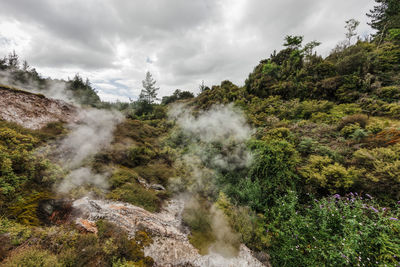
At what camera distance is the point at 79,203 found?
131 inches

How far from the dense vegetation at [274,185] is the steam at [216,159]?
97 mm

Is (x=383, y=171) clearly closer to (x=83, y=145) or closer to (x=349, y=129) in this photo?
(x=349, y=129)

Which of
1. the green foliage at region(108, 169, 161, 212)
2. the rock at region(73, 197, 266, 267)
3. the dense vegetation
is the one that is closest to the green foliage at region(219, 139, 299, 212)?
the dense vegetation

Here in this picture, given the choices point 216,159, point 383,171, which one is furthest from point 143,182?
point 383,171

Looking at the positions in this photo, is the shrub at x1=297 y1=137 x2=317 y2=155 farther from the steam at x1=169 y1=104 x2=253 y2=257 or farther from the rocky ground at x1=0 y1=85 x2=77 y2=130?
the rocky ground at x1=0 y1=85 x2=77 y2=130

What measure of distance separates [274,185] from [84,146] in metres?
7.34

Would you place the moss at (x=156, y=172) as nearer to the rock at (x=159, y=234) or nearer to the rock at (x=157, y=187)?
the rock at (x=157, y=187)

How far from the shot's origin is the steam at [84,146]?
4191 millimetres

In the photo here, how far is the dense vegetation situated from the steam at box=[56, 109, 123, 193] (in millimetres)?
325

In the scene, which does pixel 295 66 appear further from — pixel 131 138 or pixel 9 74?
pixel 9 74

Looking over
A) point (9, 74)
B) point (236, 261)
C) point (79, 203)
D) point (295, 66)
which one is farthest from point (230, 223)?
point (9, 74)

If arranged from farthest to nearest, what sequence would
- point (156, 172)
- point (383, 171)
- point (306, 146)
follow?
point (156, 172) → point (306, 146) → point (383, 171)

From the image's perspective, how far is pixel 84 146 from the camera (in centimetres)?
557

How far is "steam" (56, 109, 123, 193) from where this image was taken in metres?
4.19
